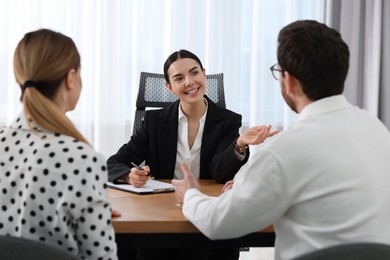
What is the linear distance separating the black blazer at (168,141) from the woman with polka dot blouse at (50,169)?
1107 mm

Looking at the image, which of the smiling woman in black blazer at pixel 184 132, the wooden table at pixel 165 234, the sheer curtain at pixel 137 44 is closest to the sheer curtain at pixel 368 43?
the sheer curtain at pixel 137 44

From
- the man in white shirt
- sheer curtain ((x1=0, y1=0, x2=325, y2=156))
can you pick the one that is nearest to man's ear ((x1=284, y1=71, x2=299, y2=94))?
the man in white shirt

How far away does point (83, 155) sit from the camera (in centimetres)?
125

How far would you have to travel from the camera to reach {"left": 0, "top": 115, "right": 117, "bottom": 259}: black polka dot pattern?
4.02 ft

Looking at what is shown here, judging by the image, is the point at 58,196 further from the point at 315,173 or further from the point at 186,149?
the point at 186,149

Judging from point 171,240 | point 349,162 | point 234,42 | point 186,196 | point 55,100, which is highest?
point 234,42

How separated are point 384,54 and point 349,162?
10.6ft

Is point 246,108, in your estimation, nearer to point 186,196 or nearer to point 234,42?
point 234,42

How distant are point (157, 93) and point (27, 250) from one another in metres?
1.90

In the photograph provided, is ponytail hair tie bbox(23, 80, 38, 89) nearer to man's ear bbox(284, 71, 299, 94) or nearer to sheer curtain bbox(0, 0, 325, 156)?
man's ear bbox(284, 71, 299, 94)

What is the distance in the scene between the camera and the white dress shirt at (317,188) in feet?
4.05

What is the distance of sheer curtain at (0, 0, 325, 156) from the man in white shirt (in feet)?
8.57

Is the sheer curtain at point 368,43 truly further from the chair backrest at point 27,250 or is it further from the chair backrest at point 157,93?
the chair backrest at point 27,250

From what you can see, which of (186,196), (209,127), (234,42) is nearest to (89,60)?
(234,42)
